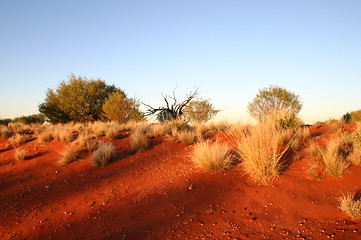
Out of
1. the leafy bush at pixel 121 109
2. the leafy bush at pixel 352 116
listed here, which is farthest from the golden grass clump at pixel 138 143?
the leafy bush at pixel 352 116

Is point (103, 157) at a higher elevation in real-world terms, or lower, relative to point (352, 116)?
higher

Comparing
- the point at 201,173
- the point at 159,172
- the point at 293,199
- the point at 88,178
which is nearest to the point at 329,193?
the point at 293,199

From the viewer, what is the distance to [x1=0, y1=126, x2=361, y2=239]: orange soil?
4652 mm

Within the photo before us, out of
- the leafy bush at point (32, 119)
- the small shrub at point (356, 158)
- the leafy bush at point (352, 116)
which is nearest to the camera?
the small shrub at point (356, 158)

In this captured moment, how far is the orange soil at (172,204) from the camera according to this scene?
4.65 metres

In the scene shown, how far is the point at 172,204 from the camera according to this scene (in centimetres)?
580

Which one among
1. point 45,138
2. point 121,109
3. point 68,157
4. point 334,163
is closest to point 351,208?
point 334,163

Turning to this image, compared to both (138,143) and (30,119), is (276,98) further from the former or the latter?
(30,119)

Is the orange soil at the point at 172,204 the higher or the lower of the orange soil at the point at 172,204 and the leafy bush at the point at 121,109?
the lower

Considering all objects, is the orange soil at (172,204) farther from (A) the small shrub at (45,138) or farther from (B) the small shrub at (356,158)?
(A) the small shrub at (45,138)

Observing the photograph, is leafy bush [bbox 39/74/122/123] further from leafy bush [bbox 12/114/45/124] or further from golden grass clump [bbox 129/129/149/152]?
golden grass clump [bbox 129/129/149/152]

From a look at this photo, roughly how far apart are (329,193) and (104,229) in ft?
16.0

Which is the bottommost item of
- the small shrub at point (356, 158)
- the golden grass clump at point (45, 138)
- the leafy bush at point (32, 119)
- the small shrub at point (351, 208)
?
the small shrub at point (351, 208)

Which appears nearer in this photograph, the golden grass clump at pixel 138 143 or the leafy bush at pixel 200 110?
the golden grass clump at pixel 138 143
